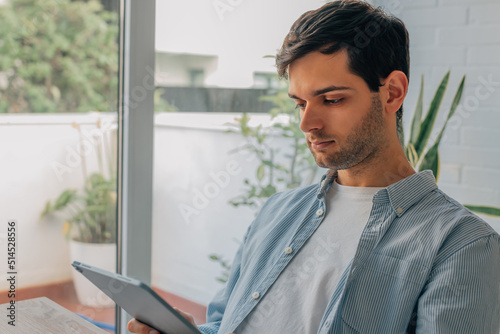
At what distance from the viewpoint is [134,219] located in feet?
6.75

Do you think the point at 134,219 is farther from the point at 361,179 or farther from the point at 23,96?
the point at 361,179

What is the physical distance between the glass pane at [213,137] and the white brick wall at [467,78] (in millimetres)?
541

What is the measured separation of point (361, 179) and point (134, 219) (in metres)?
0.98

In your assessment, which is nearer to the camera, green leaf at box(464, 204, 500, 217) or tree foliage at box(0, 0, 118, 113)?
tree foliage at box(0, 0, 118, 113)

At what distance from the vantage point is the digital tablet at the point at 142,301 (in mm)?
992

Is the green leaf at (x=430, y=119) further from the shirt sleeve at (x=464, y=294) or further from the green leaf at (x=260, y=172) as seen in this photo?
the shirt sleeve at (x=464, y=294)

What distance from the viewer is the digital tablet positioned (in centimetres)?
99

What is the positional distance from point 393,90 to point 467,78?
1.10 metres

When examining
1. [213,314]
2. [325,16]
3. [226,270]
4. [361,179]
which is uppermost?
[325,16]

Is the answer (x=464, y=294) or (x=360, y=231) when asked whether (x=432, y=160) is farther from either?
(x=464, y=294)

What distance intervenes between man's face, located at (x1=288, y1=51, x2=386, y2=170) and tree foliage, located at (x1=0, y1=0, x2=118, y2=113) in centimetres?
89

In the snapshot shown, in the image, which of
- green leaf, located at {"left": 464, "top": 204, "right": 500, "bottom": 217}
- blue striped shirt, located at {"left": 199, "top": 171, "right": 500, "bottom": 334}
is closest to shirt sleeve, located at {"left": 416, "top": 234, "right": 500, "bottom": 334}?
blue striped shirt, located at {"left": 199, "top": 171, "right": 500, "bottom": 334}

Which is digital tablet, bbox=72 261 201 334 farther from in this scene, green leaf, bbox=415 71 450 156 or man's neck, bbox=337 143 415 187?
green leaf, bbox=415 71 450 156

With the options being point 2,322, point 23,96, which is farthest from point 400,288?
point 23,96
